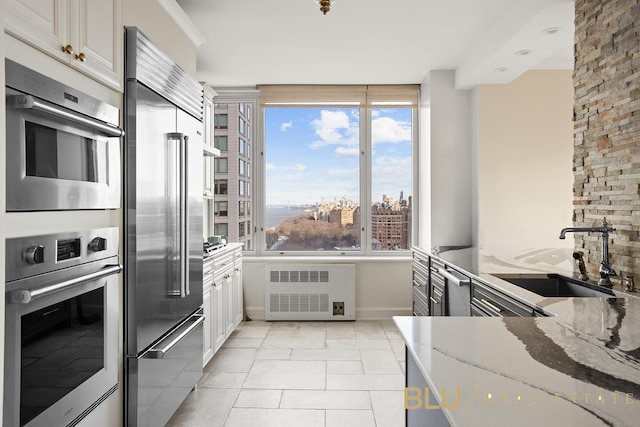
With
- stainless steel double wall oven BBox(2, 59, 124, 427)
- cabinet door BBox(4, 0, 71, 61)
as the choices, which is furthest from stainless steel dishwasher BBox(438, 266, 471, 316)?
cabinet door BBox(4, 0, 71, 61)

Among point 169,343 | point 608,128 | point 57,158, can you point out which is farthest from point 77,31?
point 608,128

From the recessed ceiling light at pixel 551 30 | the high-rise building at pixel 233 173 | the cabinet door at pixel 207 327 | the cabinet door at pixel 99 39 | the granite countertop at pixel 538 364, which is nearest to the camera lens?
the granite countertop at pixel 538 364

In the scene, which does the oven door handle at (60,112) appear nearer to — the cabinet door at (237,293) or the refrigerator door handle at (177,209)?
the refrigerator door handle at (177,209)

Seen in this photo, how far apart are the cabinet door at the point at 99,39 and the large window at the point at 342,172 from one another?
310 centimetres

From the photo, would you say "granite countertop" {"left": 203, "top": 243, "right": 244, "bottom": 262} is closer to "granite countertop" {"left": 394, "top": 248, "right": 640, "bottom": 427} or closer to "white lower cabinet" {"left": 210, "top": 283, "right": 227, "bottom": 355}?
"white lower cabinet" {"left": 210, "top": 283, "right": 227, "bottom": 355}

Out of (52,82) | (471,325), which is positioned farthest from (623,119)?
(52,82)

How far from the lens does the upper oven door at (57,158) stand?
4.50 feet

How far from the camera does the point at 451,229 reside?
461 centimetres

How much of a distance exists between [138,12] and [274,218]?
10.3 feet

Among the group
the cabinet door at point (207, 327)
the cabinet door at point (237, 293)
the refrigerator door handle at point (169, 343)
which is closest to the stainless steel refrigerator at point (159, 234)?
the refrigerator door handle at point (169, 343)

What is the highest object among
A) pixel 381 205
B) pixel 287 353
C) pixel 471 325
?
pixel 381 205

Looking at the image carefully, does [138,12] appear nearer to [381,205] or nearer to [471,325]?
[471,325]

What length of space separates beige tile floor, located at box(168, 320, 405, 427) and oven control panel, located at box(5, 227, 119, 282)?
1.28m

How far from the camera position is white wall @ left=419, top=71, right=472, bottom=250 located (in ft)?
15.0
